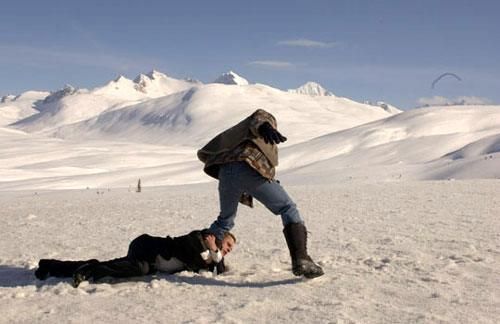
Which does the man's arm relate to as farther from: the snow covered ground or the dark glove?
the snow covered ground

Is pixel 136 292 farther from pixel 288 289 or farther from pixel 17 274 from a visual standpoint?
pixel 17 274

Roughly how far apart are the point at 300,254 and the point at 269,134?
1.03 m

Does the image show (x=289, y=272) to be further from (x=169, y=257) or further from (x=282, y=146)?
(x=282, y=146)

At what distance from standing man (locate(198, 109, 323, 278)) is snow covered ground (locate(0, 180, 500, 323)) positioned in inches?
12.8

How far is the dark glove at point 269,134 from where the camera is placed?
4812mm

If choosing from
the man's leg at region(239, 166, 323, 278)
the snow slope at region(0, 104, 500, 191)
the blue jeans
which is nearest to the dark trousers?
the blue jeans

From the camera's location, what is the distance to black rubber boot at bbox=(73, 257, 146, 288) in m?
4.87

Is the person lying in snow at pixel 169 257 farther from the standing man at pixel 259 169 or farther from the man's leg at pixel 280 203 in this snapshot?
the man's leg at pixel 280 203

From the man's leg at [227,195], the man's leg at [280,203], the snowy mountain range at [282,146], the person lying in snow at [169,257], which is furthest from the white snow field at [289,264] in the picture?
the snowy mountain range at [282,146]

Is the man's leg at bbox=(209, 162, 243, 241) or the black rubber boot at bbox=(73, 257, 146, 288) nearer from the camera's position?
the black rubber boot at bbox=(73, 257, 146, 288)

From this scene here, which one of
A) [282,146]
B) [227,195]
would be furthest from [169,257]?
[282,146]

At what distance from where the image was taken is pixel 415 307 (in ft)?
13.1

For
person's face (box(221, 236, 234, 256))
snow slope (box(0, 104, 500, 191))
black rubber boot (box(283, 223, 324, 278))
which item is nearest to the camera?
black rubber boot (box(283, 223, 324, 278))

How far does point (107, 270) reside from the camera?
16.1 ft
